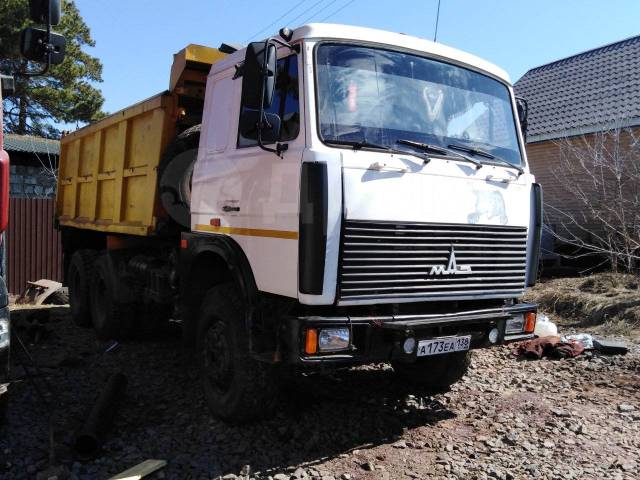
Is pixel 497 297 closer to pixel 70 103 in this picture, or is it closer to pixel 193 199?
pixel 193 199

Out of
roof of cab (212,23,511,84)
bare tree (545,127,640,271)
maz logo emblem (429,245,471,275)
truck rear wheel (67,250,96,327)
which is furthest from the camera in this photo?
bare tree (545,127,640,271)

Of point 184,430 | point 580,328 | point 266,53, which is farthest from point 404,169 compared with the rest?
point 580,328

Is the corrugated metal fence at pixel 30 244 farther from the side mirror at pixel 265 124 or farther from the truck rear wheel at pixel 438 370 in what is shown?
the side mirror at pixel 265 124

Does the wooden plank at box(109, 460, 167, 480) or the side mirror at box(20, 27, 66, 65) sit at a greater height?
the side mirror at box(20, 27, 66, 65)

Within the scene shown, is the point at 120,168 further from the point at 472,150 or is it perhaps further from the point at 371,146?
the point at 472,150

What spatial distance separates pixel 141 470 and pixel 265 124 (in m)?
2.19

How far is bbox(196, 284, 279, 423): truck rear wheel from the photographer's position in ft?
12.7

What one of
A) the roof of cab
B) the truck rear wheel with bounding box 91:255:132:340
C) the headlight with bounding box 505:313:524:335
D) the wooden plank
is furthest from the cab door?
the truck rear wheel with bounding box 91:255:132:340

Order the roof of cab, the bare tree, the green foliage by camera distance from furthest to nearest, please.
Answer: the green foliage < the bare tree < the roof of cab

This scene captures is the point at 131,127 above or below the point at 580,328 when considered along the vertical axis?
above

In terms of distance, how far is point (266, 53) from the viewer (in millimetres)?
3475

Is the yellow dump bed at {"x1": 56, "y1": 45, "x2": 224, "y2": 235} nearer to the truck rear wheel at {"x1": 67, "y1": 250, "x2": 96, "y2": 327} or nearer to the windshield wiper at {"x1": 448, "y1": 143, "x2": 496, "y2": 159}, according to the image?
the truck rear wheel at {"x1": 67, "y1": 250, "x2": 96, "y2": 327}

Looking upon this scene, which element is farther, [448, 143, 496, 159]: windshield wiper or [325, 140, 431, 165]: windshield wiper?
[448, 143, 496, 159]: windshield wiper

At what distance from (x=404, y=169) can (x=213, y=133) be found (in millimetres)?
1631
